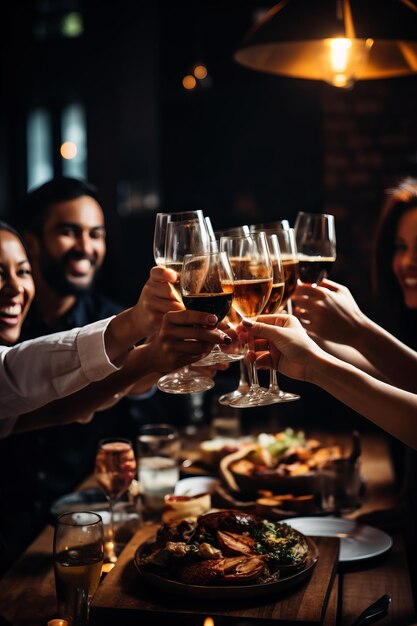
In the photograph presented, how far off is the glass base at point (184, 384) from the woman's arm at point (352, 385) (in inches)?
5.9

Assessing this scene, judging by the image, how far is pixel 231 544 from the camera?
1418 mm

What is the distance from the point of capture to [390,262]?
2.66 meters

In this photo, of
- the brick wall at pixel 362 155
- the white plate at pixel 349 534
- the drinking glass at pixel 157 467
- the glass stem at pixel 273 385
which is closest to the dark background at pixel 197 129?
the brick wall at pixel 362 155

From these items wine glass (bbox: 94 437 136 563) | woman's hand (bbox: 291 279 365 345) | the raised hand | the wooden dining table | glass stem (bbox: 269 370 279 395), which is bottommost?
the wooden dining table

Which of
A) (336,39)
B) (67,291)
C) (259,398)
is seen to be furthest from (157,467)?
(336,39)

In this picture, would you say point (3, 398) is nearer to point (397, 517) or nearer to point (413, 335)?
point (397, 517)

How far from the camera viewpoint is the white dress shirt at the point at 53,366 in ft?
5.27

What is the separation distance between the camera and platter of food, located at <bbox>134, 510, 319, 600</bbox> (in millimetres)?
1324

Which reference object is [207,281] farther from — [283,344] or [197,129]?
[197,129]

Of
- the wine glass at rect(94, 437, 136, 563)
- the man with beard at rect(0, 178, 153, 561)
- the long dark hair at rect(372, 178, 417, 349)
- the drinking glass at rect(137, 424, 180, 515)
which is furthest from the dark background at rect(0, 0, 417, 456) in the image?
the wine glass at rect(94, 437, 136, 563)

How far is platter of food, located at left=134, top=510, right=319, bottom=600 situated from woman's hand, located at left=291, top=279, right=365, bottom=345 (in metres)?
0.50

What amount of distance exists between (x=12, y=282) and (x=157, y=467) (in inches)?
23.3

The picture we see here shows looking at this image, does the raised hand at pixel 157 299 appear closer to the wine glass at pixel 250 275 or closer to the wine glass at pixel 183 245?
the wine glass at pixel 183 245

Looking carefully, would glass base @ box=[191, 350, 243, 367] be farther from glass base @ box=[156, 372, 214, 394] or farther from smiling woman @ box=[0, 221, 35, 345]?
smiling woman @ box=[0, 221, 35, 345]
